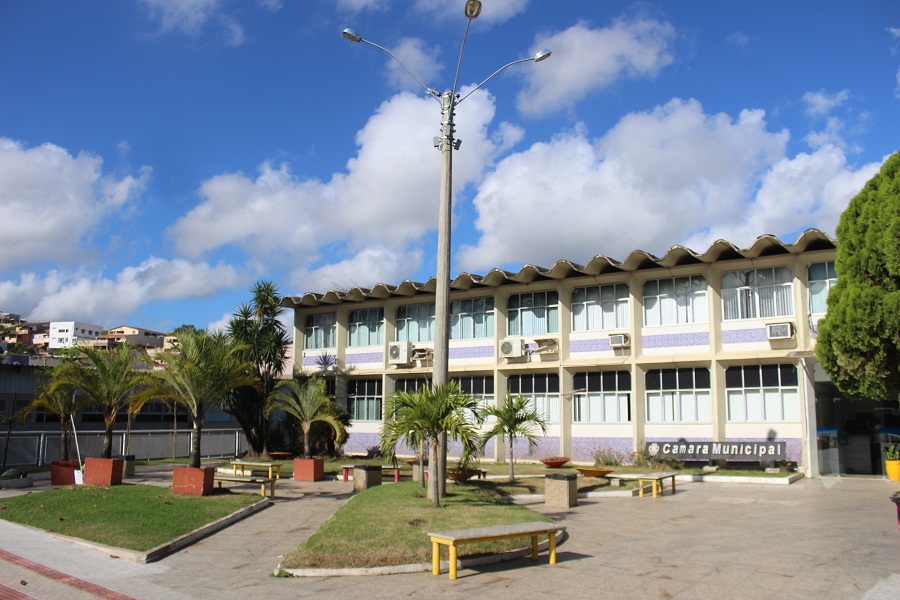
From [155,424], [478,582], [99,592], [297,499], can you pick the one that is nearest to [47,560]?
[99,592]

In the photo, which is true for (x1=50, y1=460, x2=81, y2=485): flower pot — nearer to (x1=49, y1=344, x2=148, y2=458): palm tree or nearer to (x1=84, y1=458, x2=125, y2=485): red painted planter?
(x1=49, y1=344, x2=148, y2=458): palm tree

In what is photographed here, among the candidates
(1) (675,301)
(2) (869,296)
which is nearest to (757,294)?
(1) (675,301)

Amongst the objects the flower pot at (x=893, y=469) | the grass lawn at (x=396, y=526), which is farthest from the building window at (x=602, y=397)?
the grass lawn at (x=396, y=526)

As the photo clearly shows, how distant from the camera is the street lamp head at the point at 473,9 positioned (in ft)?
47.2

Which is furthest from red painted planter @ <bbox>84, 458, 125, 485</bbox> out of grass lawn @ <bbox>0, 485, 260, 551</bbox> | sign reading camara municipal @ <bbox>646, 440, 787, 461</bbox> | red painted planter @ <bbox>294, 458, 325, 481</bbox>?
sign reading camara municipal @ <bbox>646, 440, 787, 461</bbox>

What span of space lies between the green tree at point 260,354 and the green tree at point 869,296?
25.0 meters

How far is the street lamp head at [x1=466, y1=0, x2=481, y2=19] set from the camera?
14.4m

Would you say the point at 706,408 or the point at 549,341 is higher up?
the point at 549,341

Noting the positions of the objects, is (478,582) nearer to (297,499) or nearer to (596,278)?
(297,499)

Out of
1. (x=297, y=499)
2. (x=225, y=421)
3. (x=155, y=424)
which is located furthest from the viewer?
(x=225, y=421)

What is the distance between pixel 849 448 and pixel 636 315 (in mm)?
8709

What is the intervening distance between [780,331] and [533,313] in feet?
34.2

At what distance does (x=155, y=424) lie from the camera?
40.6 metres

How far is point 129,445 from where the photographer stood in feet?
97.0
